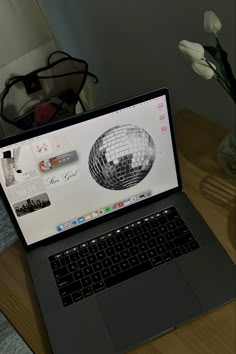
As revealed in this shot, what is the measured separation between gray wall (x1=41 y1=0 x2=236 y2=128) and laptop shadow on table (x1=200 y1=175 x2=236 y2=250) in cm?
22

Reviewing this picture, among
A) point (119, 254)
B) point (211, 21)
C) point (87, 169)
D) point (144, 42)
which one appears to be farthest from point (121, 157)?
point (144, 42)

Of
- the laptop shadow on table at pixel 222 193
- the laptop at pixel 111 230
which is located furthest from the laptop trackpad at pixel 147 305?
the laptop shadow on table at pixel 222 193

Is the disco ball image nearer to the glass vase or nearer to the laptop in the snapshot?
the laptop

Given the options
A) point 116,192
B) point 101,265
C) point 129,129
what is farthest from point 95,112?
point 101,265

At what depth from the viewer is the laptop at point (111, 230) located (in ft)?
2.36

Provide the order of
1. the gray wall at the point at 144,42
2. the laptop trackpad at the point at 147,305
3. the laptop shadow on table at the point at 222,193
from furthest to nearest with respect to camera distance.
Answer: the gray wall at the point at 144,42 < the laptop shadow on table at the point at 222,193 < the laptop trackpad at the point at 147,305

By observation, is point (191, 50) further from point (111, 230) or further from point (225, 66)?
point (111, 230)

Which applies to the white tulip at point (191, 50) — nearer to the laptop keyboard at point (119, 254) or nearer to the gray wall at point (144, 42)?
the gray wall at point (144, 42)

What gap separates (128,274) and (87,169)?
22 cm

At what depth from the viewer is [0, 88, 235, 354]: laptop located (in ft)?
2.36

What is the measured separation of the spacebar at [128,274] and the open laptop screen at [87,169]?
5.5 inches

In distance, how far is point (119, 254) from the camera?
798 mm

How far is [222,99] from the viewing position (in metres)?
1.03

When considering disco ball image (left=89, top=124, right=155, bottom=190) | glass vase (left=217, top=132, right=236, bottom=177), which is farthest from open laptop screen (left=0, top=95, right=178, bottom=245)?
glass vase (left=217, top=132, right=236, bottom=177)
